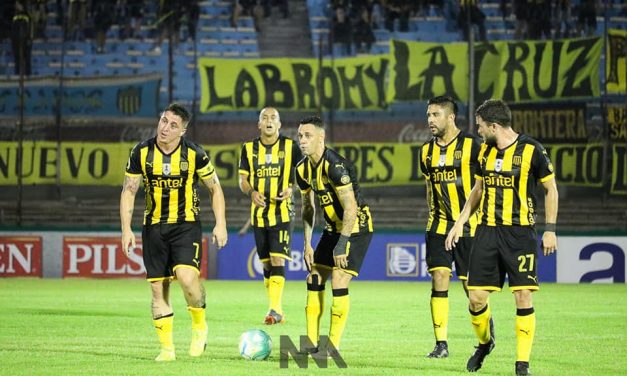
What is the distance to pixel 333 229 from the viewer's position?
9.60 metres

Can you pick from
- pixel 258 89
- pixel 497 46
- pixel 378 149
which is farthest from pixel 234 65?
pixel 497 46

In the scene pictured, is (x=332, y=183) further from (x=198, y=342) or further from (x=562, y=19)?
(x=562, y=19)

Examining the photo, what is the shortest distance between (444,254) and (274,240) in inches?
141

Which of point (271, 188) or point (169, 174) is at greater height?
point (169, 174)

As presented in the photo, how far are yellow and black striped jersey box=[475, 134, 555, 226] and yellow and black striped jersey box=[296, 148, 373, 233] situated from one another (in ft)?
4.66

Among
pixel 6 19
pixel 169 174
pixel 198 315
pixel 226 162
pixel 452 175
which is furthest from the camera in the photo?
pixel 6 19

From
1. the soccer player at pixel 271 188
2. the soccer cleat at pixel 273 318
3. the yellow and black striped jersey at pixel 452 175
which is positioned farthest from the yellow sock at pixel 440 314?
the soccer player at pixel 271 188

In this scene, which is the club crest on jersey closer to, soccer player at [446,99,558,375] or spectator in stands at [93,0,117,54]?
soccer player at [446,99,558,375]

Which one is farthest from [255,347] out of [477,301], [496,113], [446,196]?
[496,113]

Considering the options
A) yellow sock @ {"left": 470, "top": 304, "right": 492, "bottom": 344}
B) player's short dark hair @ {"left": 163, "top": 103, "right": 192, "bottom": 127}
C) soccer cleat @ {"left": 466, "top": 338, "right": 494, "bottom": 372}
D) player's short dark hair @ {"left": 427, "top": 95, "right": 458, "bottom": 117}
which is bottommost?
soccer cleat @ {"left": 466, "top": 338, "right": 494, "bottom": 372}

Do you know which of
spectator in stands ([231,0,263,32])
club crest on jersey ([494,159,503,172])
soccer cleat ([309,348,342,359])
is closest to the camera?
club crest on jersey ([494,159,503,172])

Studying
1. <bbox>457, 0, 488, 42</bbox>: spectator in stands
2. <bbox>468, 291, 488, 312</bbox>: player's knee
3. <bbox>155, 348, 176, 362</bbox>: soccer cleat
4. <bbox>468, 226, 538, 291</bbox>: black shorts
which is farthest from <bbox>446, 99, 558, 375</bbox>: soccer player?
<bbox>457, 0, 488, 42</bbox>: spectator in stands

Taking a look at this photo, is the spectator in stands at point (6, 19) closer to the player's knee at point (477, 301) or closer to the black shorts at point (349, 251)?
the black shorts at point (349, 251)

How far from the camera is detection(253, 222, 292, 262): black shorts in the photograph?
1297 centimetres
